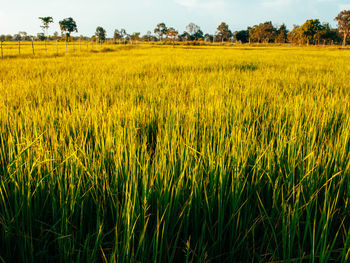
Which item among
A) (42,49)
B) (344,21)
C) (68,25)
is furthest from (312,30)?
(68,25)

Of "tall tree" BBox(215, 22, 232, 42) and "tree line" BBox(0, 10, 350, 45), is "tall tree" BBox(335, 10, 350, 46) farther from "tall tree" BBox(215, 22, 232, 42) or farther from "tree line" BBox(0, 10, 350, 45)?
"tall tree" BBox(215, 22, 232, 42)

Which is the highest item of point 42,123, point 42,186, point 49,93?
point 49,93

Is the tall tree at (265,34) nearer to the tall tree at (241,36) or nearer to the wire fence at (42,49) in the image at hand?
the tall tree at (241,36)

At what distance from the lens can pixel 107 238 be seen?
0.67 metres

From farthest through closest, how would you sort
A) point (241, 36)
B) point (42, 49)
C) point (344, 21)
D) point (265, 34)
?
1. point (241, 36)
2. point (265, 34)
3. point (344, 21)
4. point (42, 49)

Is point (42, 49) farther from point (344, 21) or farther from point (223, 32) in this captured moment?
point (223, 32)

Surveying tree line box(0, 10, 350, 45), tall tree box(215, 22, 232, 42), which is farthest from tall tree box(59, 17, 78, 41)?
tall tree box(215, 22, 232, 42)

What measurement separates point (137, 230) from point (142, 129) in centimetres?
86

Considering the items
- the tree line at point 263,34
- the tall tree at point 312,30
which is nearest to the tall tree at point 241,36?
the tree line at point 263,34

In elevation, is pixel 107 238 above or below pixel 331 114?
below

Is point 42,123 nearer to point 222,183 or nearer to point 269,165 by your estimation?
point 222,183

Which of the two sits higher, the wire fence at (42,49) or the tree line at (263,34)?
the tree line at (263,34)

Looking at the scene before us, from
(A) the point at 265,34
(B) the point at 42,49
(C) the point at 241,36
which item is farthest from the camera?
(C) the point at 241,36

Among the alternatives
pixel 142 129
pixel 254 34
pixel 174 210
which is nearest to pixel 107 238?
pixel 174 210
